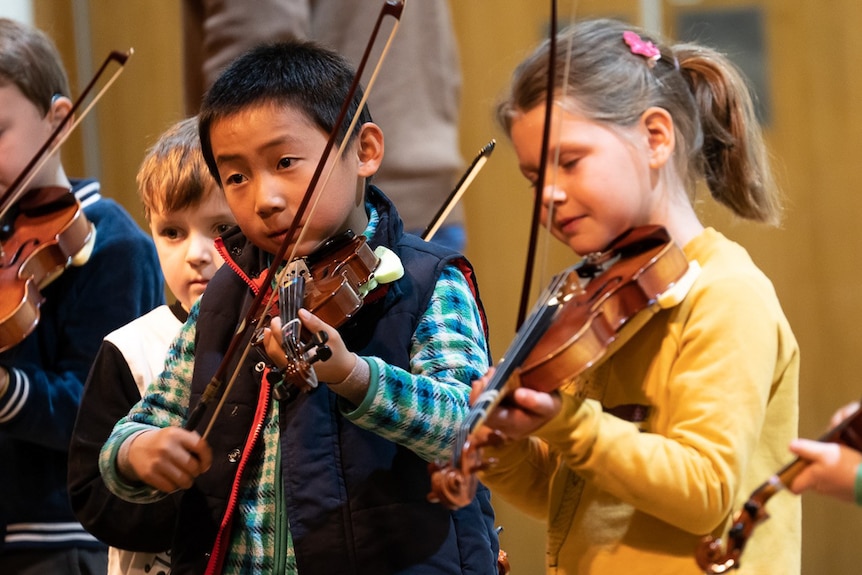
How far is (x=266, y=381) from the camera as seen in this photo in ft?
4.67

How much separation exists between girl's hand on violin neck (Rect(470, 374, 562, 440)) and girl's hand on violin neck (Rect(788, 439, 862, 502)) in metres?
0.23

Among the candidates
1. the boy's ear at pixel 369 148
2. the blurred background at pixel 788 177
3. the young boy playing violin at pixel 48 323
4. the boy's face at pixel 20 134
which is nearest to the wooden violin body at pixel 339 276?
Result: the boy's ear at pixel 369 148

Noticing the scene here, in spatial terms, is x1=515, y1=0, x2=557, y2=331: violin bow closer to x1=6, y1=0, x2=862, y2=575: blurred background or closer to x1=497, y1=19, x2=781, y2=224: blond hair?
x1=497, y1=19, x2=781, y2=224: blond hair

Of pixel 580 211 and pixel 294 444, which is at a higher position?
pixel 580 211

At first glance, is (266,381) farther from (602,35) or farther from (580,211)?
(602,35)

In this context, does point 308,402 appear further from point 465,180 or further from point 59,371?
point 59,371

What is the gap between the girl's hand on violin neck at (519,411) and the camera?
1.12 m

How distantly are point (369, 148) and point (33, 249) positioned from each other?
0.61m

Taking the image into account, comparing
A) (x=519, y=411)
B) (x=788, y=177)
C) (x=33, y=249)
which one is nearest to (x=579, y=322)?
(x=519, y=411)

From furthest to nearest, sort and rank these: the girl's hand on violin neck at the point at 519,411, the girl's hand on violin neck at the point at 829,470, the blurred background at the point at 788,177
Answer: the blurred background at the point at 788,177
the girl's hand on violin neck at the point at 519,411
the girl's hand on violin neck at the point at 829,470

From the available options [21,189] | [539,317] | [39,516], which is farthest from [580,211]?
[39,516]

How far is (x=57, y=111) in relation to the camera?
2.03 metres

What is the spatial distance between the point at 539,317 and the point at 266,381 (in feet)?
1.24

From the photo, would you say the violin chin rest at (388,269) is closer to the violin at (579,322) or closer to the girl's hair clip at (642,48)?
the violin at (579,322)
